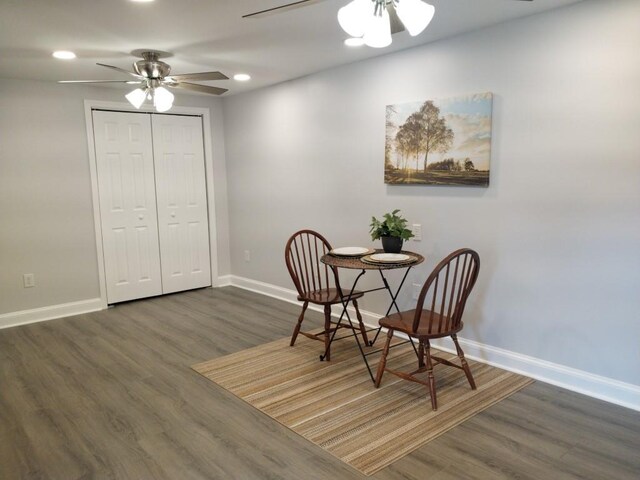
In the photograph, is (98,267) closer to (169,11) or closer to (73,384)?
(73,384)

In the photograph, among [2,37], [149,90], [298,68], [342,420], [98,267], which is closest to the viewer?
[342,420]

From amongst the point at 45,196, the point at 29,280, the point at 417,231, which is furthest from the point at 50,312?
the point at 417,231

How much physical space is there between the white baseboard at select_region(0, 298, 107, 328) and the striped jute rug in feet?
6.87

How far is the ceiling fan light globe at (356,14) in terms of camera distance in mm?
1753

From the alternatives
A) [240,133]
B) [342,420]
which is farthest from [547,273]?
[240,133]

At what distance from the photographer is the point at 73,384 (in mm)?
3094

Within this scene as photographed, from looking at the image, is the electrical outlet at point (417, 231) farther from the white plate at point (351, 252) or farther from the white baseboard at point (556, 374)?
the white baseboard at point (556, 374)

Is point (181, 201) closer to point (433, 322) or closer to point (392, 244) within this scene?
point (392, 244)

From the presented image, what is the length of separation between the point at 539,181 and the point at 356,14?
5.78 ft

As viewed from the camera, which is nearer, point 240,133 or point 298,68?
point 298,68

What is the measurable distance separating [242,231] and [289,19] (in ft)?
10.1

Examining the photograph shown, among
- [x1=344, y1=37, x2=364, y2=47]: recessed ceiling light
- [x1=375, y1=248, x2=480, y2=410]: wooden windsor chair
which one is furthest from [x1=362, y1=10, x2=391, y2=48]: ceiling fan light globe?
[x1=344, y1=37, x2=364, y2=47]: recessed ceiling light

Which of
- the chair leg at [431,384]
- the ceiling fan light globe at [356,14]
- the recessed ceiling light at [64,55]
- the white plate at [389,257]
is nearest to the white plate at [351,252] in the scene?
the white plate at [389,257]

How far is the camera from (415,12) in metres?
1.77
